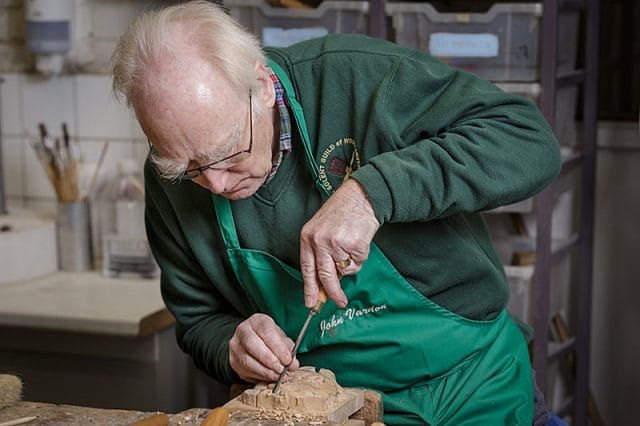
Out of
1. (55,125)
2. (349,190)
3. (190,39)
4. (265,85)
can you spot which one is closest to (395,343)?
(349,190)

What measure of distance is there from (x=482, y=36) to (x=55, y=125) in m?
1.36

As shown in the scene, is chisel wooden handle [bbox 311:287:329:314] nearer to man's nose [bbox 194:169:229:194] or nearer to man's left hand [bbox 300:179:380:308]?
man's left hand [bbox 300:179:380:308]

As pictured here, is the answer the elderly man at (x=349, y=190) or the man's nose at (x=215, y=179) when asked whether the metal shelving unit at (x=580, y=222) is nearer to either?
the elderly man at (x=349, y=190)

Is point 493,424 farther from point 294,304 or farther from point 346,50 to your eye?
point 346,50

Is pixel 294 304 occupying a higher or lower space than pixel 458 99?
lower

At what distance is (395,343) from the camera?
162 cm

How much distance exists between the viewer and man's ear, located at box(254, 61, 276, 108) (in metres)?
1.53

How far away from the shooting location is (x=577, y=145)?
280 cm

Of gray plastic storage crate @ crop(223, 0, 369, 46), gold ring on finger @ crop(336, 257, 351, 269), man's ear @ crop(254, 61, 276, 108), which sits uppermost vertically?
gray plastic storage crate @ crop(223, 0, 369, 46)

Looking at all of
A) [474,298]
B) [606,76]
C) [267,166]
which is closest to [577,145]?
[606,76]

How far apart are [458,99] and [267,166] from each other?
0.33m

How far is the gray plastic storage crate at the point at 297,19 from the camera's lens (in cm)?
250

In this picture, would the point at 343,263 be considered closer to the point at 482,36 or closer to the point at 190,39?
the point at 190,39

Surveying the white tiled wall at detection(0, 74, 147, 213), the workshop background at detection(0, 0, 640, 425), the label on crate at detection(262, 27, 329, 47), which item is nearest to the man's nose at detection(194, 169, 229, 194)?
the workshop background at detection(0, 0, 640, 425)
